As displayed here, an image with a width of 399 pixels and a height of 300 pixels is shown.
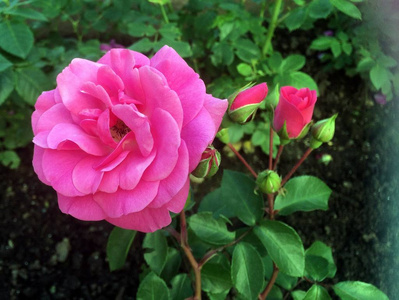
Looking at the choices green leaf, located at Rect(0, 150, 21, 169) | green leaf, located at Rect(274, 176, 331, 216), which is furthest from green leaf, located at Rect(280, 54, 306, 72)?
green leaf, located at Rect(0, 150, 21, 169)

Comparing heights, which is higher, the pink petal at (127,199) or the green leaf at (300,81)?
the pink petal at (127,199)

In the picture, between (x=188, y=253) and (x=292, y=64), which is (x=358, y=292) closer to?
(x=188, y=253)

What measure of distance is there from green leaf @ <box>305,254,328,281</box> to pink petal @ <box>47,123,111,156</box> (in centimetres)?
45

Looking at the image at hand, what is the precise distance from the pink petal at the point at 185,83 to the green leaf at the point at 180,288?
19.1 inches

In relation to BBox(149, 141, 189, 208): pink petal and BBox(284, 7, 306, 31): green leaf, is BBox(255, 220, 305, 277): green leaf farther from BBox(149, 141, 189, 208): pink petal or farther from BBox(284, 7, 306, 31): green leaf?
BBox(284, 7, 306, 31): green leaf

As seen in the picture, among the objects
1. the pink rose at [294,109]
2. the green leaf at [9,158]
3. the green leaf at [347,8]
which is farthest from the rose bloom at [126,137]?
the green leaf at [9,158]

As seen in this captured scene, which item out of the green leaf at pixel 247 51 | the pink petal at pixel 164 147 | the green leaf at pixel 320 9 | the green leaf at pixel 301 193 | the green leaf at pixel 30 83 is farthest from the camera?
the green leaf at pixel 247 51

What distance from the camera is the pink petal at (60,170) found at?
509mm

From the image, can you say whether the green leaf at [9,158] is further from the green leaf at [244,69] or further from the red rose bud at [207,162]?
the red rose bud at [207,162]

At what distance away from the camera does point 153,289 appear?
752 mm

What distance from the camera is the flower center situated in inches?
21.8

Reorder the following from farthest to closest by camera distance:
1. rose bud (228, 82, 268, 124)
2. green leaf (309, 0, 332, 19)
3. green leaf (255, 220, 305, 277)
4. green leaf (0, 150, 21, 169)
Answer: green leaf (0, 150, 21, 169)
green leaf (309, 0, 332, 19)
green leaf (255, 220, 305, 277)
rose bud (228, 82, 268, 124)

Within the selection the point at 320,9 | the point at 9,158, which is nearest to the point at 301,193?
the point at 320,9

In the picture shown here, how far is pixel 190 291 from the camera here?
2.91 feet
